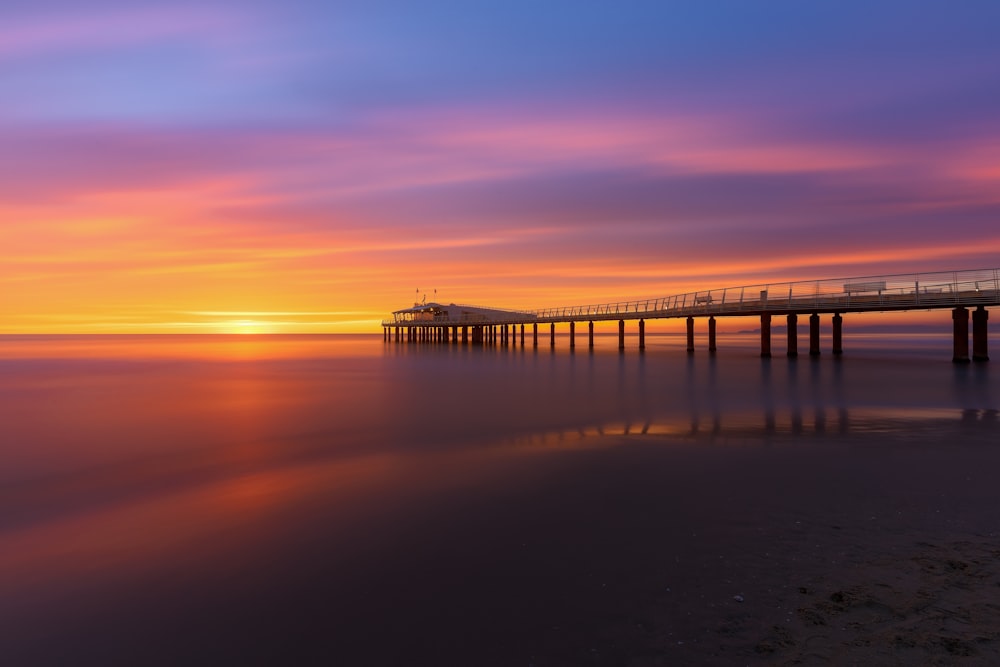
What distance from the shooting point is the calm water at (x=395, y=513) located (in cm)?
478

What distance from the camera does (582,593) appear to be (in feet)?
16.9

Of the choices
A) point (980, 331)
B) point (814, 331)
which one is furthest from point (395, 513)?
point (814, 331)

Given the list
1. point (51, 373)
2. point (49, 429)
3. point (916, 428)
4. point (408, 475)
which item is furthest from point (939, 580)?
point (51, 373)

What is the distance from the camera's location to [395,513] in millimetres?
7797

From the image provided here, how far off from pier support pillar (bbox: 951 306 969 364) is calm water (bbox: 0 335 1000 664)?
631 inches

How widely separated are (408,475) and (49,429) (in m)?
11.9

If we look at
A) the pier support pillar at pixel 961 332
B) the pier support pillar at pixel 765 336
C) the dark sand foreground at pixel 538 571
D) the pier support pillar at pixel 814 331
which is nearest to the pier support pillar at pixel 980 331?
the pier support pillar at pixel 961 332

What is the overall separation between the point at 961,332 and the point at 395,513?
3565 centimetres

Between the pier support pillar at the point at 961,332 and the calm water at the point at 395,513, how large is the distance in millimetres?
16031

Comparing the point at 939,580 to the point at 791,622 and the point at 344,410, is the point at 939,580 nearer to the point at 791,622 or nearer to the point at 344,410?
the point at 791,622

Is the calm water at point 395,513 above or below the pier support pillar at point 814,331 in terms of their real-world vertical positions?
below

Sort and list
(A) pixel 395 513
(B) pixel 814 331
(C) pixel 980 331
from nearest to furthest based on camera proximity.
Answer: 1. (A) pixel 395 513
2. (C) pixel 980 331
3. (B) pixel 814 331

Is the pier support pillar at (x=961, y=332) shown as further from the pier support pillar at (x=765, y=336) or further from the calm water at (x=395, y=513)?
the calm water at (x=395, y=513)

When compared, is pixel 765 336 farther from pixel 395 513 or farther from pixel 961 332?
pixel 395 513
